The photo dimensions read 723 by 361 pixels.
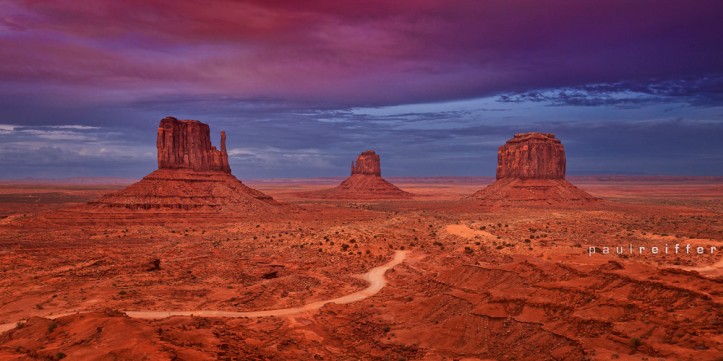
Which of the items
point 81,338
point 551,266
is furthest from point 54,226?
point 551,266

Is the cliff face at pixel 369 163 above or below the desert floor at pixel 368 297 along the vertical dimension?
above

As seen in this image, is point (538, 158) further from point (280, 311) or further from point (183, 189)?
point (280, 311)

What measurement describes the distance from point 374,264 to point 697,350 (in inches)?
1192

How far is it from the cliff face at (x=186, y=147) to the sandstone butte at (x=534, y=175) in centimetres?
7243

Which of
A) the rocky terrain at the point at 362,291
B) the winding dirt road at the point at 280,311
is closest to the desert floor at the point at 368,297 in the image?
the rocky terrain at the point at 362,291

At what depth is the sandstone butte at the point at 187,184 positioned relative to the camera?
8797 centimetres

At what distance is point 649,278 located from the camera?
77.3 feet

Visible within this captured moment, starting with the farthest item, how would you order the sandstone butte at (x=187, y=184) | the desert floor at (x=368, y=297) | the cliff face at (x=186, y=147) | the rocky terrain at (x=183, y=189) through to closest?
the cliff face at (x=186, y=147), the sandstone butte at (x=187, y=184), the rocky terrain at (x=183, y=189), the desert floor at (x=368, y=297)

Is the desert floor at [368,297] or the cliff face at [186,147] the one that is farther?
the cliff face at [186,147]

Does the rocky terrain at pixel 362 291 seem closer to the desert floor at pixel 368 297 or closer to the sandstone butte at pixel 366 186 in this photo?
the desert floor at pixel 368 297

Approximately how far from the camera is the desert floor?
19.7 metres

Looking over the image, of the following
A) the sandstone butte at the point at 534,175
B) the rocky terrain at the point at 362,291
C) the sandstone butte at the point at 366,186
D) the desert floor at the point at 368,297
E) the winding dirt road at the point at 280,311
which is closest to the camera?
the desert floor at the point at 368,297

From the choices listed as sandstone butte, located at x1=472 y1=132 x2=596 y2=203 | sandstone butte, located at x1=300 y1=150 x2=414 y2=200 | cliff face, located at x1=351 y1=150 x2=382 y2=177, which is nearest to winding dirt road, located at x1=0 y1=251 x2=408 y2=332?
sandstone butte, located at x1=472 y1=132 x2=596 y2=203

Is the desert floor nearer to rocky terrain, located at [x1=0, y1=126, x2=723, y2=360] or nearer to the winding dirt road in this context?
rocky terrain, located at [x1=0, y1=126, x2=723, y2=360]
